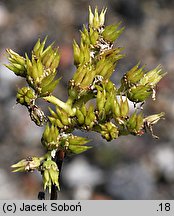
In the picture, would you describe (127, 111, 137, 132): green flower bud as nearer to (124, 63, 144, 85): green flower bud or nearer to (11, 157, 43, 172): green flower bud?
(124, 63, 144, 85): green flower bud

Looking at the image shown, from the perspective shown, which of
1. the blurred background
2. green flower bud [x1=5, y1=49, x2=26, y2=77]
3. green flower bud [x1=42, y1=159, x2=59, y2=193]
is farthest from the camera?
the blurred background

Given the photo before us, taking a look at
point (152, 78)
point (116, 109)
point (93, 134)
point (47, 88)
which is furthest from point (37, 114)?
point (93, 134)

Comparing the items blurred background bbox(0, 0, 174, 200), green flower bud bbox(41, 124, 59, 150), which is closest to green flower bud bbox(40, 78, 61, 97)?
green flower bud bbox(41, 124, 59, 150)

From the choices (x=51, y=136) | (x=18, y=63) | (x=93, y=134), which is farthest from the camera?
(x=93, y=134)

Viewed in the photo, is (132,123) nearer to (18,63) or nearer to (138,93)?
(138,93)

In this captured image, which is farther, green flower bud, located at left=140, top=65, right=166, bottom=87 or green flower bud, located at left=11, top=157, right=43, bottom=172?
green flower bud, located at left=140, top=65, right=166, bottom=87

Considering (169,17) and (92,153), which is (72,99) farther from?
(169,17)
